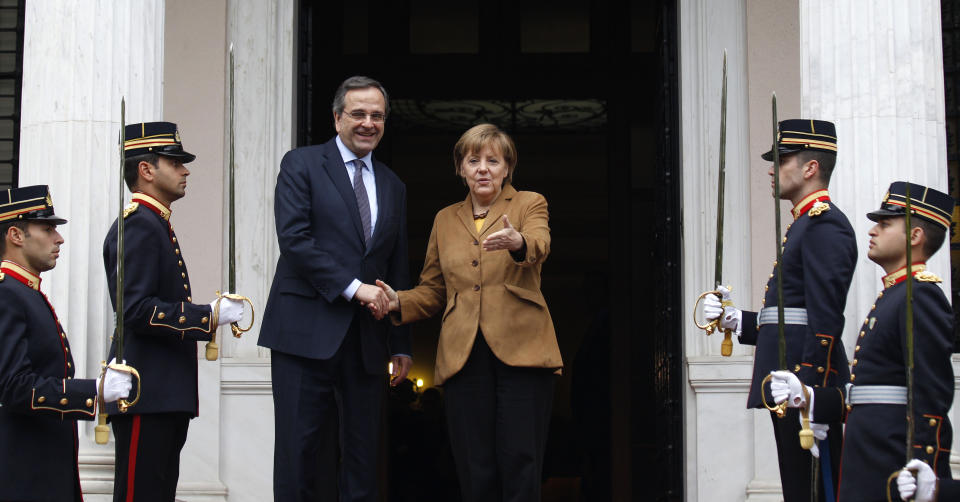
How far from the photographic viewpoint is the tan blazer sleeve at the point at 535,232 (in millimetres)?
6172

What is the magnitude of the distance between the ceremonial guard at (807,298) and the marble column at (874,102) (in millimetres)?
532

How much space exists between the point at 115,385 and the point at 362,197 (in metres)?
1.56

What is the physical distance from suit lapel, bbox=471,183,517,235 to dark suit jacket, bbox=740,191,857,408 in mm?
1282

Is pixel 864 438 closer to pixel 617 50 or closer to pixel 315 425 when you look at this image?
pixel 315 425

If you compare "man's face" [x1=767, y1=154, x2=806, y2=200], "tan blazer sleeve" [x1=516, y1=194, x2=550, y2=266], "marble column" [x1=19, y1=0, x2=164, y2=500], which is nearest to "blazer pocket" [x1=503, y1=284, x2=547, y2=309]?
"tan blazer sleeve" [x1=516, y1=194, x2=550, y2=266]

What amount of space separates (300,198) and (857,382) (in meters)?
2.51

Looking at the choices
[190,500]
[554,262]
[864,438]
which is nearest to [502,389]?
[864,438]

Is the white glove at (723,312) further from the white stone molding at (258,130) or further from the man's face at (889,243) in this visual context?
the white stone molding at (258,130)

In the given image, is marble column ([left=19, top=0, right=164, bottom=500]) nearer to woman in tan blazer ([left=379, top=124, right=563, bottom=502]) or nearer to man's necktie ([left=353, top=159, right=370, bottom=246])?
man's necktie ([left=353, top=159, right=370, bottom=246])

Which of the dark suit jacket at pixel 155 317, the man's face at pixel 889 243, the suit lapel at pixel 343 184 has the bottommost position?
the dark suit jacket at pixel 155 317

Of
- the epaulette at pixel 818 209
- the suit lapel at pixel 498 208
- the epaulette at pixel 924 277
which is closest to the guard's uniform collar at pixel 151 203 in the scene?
the suit lapel at pixel 498 208

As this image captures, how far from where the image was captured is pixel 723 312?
602 cm

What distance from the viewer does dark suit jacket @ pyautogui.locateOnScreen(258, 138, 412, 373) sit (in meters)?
6.05

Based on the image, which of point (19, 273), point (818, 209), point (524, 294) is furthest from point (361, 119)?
point (818, 209)
